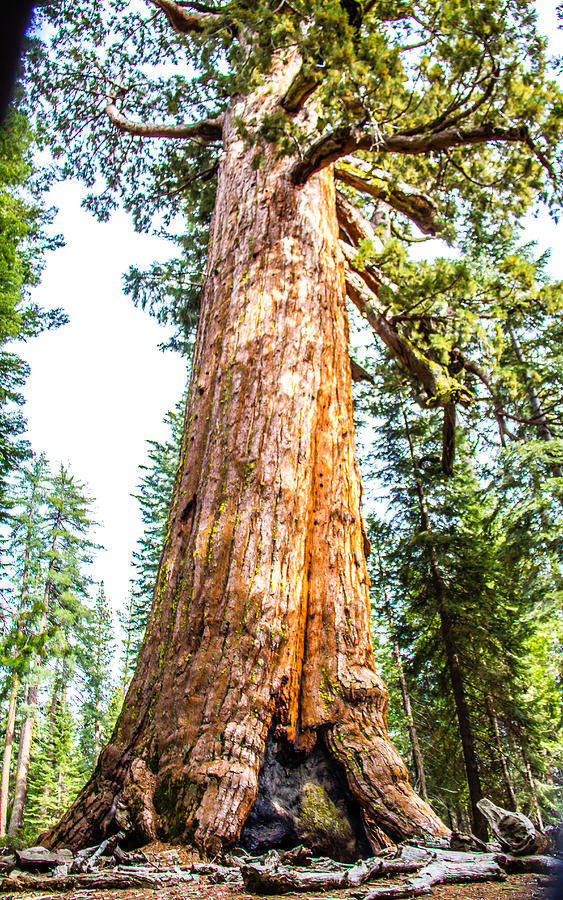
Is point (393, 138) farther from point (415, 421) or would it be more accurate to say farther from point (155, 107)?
point (415, 421)

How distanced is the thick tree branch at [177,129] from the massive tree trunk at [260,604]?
→ 106 inches

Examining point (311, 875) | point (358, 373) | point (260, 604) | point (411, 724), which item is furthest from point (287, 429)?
point (411, 724)

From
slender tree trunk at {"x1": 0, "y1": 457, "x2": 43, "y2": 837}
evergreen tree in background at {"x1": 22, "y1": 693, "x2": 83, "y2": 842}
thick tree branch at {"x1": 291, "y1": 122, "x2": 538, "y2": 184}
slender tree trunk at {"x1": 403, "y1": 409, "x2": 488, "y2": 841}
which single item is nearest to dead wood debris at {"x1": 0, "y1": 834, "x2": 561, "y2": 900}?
thick tree branch at {"x1": 291, "y1": 122, "x2": 538, "y2": 184}

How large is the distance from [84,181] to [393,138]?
568cm

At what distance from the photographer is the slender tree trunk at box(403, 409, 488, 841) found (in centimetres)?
978

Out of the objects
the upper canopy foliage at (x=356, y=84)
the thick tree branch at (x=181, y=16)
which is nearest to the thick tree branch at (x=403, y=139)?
the upper canopy foliage at (x=356, y=84)

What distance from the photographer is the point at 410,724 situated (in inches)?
530

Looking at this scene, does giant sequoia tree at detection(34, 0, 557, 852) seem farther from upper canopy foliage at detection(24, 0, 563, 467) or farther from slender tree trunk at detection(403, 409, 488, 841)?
slender tree trunk at detection(403, 409, 488, 841)

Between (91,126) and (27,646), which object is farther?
(91,126)

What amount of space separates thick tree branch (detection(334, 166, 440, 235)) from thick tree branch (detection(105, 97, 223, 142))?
1544 mm

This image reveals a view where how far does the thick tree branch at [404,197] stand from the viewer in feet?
21.8

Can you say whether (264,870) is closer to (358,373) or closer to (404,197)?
(358,373)

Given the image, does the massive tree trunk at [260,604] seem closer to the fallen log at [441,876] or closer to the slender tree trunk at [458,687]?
the fallen log at [441,876]

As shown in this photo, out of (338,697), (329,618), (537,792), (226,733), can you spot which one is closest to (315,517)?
(329,618)
